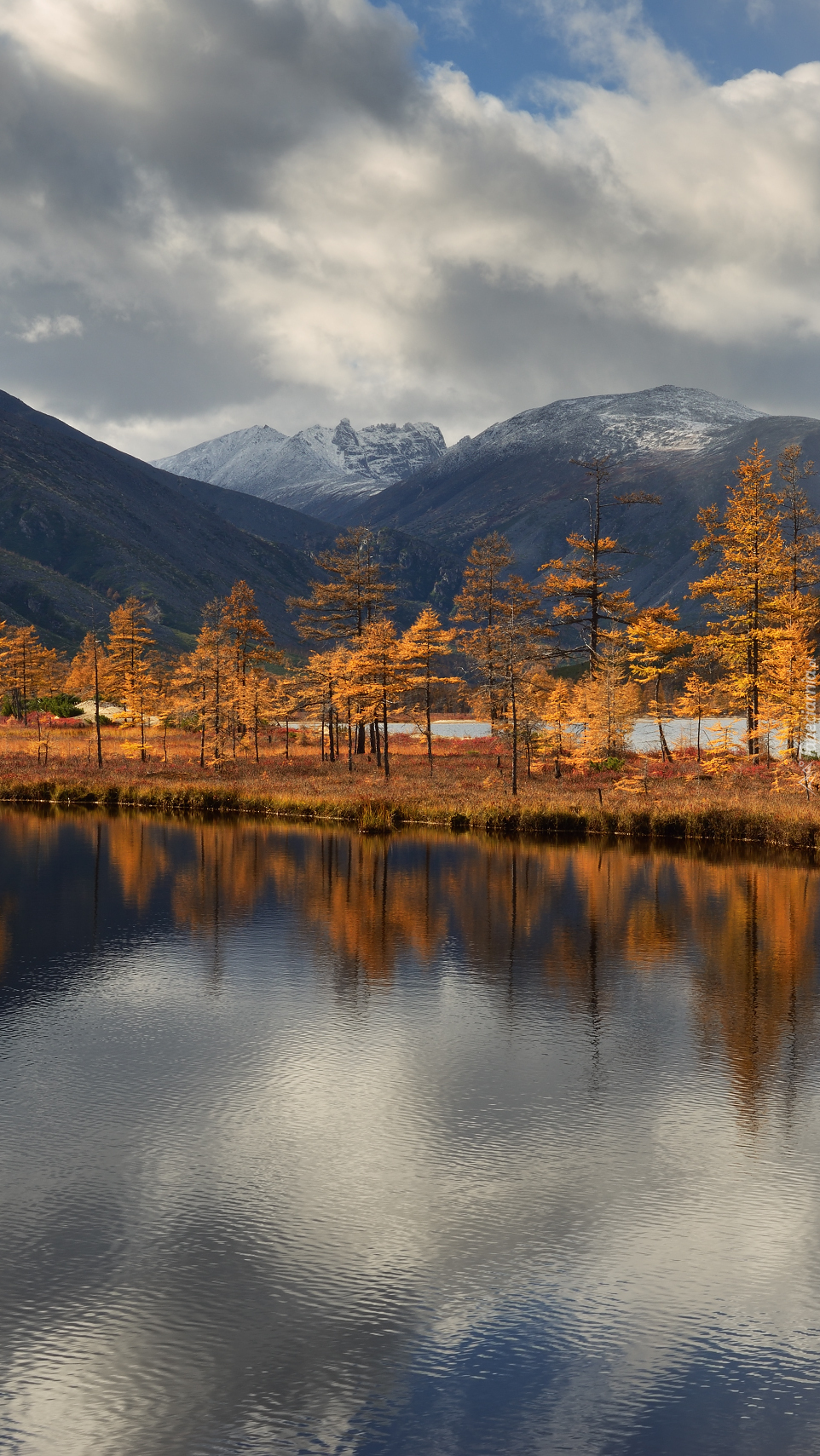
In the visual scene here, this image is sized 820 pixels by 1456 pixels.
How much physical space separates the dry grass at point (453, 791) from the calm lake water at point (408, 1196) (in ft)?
71.1

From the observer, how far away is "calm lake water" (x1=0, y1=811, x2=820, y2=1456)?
8.40m

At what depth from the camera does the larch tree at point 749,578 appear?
5703cm

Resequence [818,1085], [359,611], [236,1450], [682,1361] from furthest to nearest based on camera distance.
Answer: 1. [359,611]
2. [818,1085]
3. [682,1361]
4. [236,1450]

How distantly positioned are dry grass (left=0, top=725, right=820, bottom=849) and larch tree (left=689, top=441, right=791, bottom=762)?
16.3ft

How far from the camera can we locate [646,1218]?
11.2 m

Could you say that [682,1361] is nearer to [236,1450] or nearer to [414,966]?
[236,1450]

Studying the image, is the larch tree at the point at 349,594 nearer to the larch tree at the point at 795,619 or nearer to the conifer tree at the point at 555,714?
the conifer tree at the point at 555,714

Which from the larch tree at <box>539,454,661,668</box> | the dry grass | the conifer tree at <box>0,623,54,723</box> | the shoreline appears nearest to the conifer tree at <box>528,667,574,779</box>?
the dry grass

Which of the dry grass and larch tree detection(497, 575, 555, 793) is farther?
larch tree detection(497, 575, 555, 793)

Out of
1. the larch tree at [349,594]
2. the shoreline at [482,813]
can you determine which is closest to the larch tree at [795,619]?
the shoreline at [482,813]

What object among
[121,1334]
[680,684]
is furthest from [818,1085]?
[680,684]

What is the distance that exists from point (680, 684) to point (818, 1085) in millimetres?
179113

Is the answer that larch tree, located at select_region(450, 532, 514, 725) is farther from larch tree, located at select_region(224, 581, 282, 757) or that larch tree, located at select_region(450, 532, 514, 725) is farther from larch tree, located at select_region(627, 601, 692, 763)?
larch tree, located at select_region(224, 581, 282, 757)

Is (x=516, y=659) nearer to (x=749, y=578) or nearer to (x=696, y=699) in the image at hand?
(x=749, y=578)
